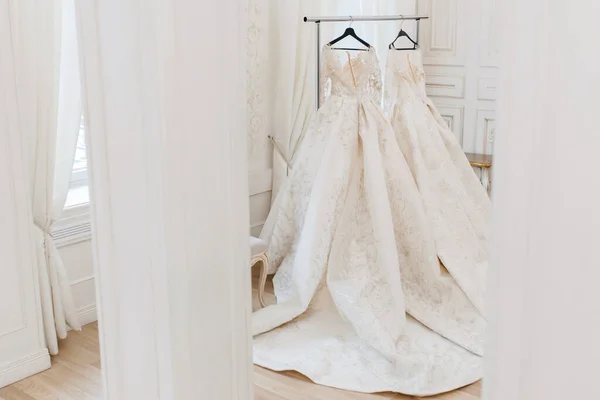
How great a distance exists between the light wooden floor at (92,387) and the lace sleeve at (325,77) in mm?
1459

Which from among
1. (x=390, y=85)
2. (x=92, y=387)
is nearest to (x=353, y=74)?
(x=390, y=85)

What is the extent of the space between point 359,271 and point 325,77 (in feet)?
3.40

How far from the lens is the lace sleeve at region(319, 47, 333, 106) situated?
3420 millimetres

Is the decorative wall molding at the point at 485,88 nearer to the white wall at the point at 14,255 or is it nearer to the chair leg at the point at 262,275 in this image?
the chair leg at the point at 262,275

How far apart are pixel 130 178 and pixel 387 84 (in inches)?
94.0

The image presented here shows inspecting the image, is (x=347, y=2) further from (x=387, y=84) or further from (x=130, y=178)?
(x=130, y=178)

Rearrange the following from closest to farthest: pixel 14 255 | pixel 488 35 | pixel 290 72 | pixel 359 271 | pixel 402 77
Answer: pixel 14 255
pixel 359 271
pixel 402 77
pixel 290 72
pixel 488 35

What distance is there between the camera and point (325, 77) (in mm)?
3461

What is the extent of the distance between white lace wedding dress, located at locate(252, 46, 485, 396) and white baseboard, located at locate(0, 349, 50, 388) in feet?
2.98

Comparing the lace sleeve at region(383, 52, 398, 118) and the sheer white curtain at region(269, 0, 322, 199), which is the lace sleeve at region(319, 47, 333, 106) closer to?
the lace sleeve at region(383, 52, 398, 118)

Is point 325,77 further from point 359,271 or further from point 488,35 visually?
point 488,35

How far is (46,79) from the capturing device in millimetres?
2834

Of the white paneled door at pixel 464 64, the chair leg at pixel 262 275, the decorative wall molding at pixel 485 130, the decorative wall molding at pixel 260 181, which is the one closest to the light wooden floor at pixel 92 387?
the chair leg at pixel 262 275

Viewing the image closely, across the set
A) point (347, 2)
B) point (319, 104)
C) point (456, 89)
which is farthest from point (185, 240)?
point (456, 89)
